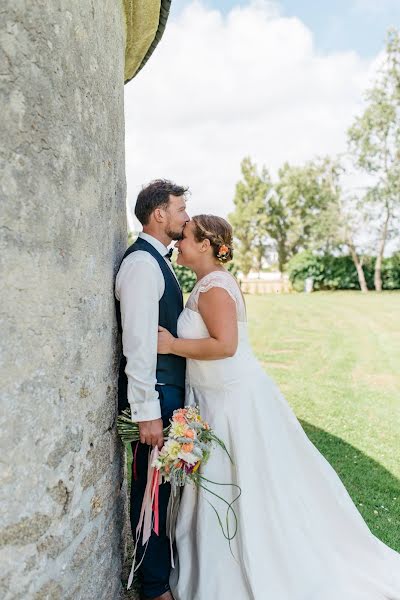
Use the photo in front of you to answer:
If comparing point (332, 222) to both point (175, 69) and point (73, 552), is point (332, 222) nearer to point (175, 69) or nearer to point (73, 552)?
point (175, 69)

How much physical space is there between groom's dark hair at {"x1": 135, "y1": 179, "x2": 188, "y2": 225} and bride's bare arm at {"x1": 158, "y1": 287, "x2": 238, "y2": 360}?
0.59 metres

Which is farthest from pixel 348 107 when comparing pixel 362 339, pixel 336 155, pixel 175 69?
pixel 362 339

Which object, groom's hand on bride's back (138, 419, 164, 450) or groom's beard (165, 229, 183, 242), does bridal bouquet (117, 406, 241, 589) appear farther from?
groom's beard (165, 229, 183, 242)

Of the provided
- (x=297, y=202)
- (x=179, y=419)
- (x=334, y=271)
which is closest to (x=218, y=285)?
(x=179, y=419)

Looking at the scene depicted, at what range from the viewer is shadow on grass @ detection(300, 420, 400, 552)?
423 centimetres

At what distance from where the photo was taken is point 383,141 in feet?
97.2

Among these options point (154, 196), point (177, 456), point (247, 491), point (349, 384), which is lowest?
point (349, 384)

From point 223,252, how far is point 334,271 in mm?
28837

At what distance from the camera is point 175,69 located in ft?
115

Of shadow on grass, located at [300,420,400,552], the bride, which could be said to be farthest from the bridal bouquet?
shadow on grass, located at [300,420,400,552]

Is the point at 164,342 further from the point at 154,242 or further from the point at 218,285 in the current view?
the point at 154,242

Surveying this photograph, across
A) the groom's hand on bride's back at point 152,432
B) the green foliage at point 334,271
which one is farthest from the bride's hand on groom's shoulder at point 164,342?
the green foliage at point 334,271

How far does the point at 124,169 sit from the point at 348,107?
3115 centimetres

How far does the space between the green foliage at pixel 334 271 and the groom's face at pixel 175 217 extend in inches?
1099
